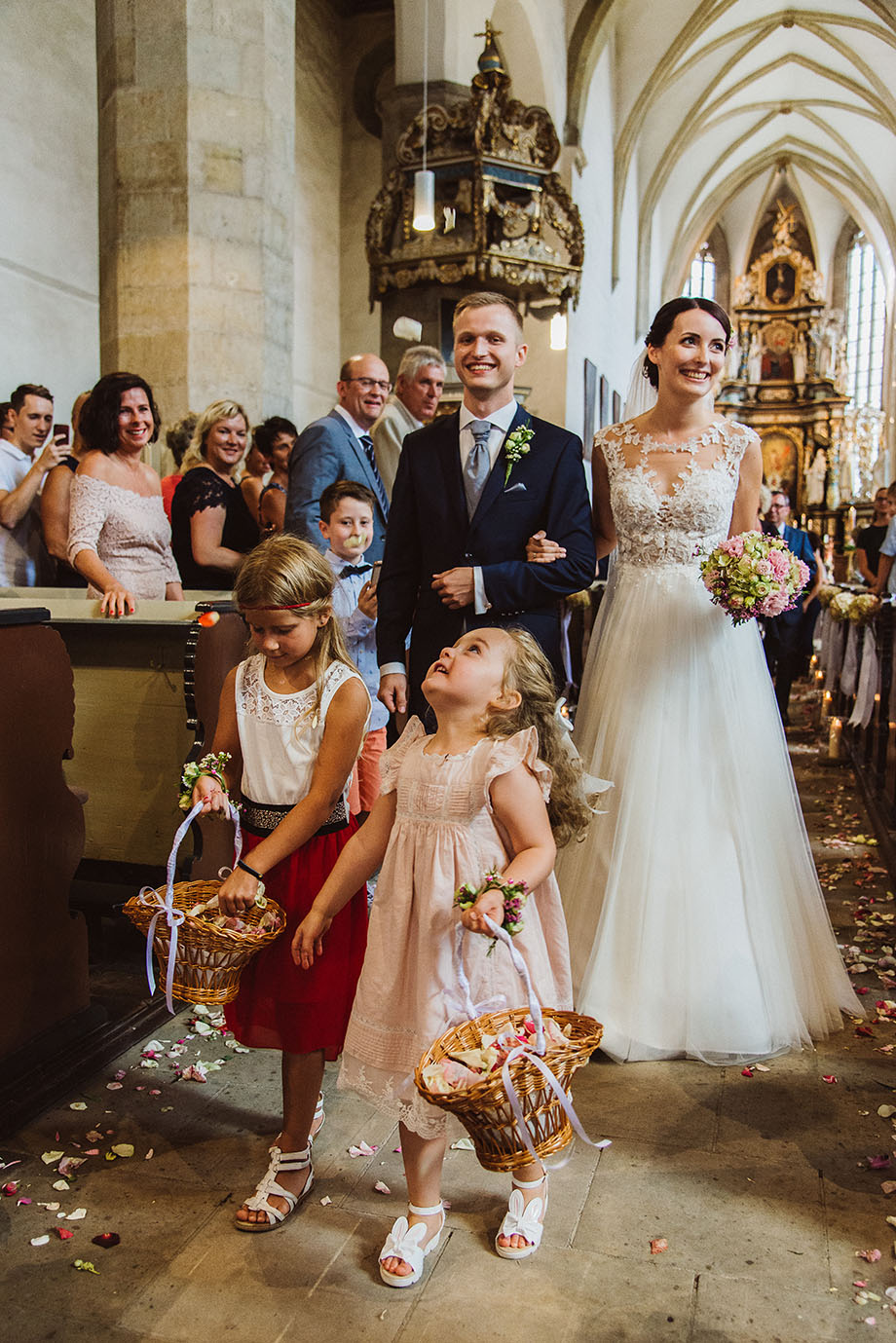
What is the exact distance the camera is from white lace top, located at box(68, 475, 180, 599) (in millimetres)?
3941

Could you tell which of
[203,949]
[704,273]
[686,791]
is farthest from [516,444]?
[704,273]

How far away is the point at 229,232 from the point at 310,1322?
18.1ft

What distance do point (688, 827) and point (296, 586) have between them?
56.6 inches

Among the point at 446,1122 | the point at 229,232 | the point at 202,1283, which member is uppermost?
the point at 229,232

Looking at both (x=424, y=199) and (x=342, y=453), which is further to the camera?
(x=424, y=199)

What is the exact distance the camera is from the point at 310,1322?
6.58 feet

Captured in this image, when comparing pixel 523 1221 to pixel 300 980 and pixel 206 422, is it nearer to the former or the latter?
pixel 300 980

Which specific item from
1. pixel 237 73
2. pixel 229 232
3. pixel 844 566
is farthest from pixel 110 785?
pixel 844 566

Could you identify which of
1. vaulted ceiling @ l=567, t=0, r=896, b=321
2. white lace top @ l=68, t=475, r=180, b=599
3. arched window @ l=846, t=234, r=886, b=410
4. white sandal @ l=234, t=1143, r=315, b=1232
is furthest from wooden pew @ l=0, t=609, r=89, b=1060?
arched window @ l=846, t=234, r=886, b=410

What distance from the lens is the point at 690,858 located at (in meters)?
3.19

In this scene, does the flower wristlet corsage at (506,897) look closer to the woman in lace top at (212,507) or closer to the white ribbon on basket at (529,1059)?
the white ribbon on basket at (529,1059)

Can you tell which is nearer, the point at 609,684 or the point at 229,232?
the point at 609,684

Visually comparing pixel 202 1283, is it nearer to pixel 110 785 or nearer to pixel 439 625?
pixel 439 625

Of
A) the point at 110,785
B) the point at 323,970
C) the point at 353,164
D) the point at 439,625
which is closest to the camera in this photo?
the point at 323,970
